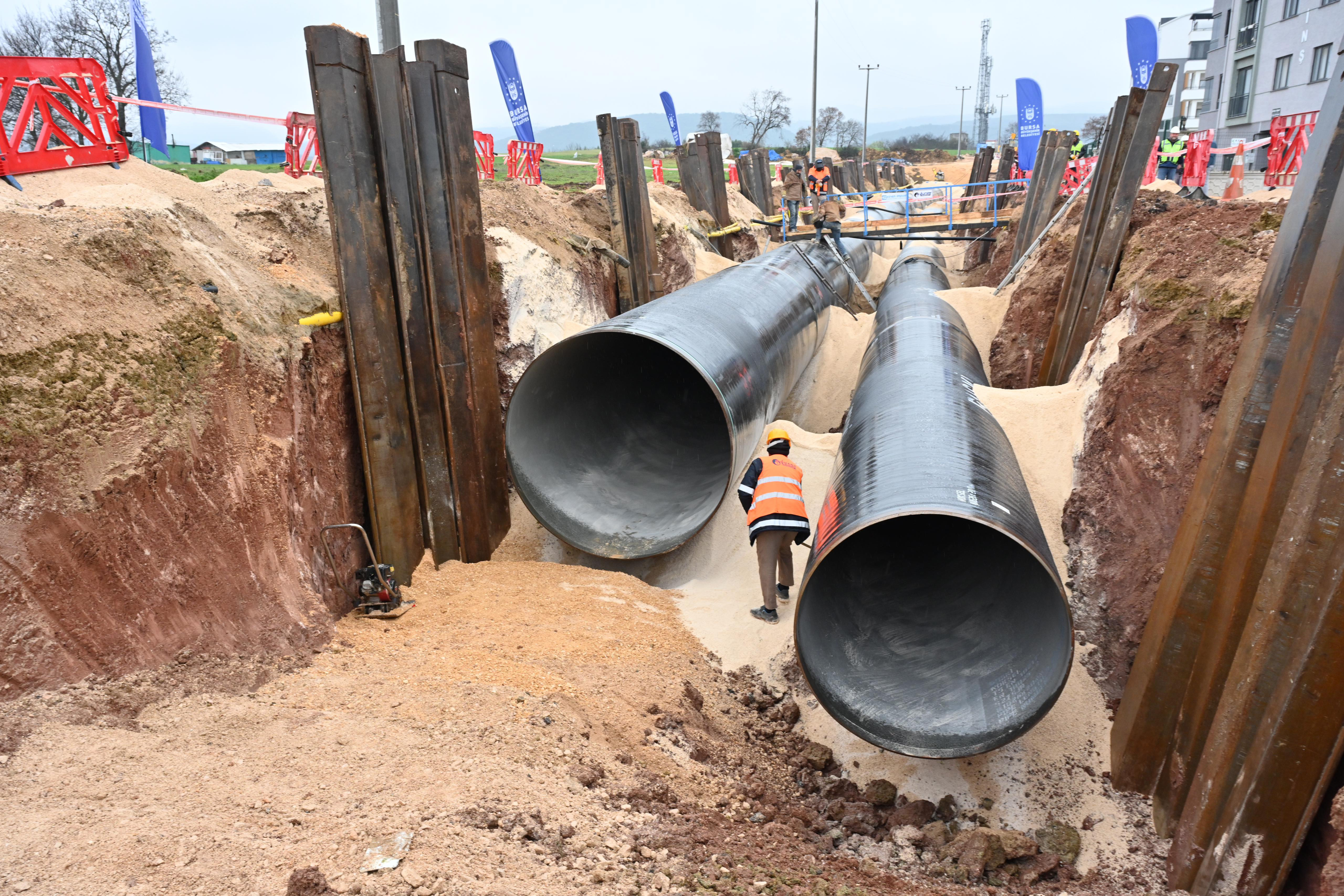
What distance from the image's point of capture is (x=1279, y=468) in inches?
127

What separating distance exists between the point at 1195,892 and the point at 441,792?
315cm

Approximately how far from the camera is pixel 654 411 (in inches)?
345

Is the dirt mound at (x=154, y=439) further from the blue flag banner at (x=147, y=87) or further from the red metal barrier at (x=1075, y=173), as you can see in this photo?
the red metal barrier at (x=1075, y=173)

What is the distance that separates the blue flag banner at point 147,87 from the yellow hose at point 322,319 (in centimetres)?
689

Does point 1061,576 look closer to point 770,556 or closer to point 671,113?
point 770,556

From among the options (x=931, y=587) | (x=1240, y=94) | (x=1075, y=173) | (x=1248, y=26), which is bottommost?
(x=931, y=587)

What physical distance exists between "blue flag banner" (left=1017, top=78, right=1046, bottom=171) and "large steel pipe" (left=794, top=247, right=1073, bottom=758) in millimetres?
16307

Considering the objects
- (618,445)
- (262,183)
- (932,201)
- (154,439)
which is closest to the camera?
(154,439)

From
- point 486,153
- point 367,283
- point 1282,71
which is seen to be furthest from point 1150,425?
point 1282,71

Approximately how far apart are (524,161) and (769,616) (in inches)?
471

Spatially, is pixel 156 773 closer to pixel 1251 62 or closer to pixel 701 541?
pixel 701 541

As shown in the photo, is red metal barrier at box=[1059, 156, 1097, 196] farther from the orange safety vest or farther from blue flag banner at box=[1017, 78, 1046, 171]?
the orange safety vest

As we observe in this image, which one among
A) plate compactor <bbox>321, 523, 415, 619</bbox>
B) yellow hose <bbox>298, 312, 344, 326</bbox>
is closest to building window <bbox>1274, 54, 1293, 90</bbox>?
yellow hose <bbox>298, 312, 344, 326</bbox>

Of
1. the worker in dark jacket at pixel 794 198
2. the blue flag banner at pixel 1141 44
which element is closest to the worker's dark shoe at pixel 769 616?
the worker in dark jacket at pixel 794 198
